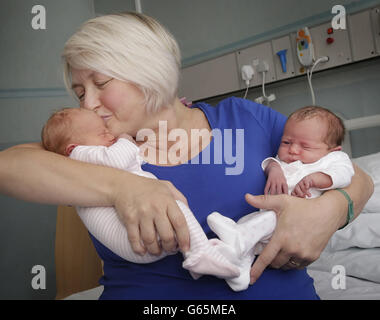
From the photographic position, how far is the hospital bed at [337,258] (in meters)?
1.37

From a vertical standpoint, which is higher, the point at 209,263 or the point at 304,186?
the point at 304,186

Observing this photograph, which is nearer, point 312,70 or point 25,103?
point 312,70

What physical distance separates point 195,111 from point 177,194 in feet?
1.42

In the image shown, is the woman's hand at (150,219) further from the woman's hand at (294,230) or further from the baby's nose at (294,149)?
the baby's nose at (294,149)

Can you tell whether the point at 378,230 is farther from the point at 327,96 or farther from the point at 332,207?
the point at 327,96

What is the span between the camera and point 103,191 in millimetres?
803

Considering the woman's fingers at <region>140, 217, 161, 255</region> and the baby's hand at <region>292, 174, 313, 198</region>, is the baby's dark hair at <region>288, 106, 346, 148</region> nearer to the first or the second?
the baby's hand at <region>292, 174, 313, 198</region>

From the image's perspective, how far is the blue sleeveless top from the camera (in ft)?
2.94

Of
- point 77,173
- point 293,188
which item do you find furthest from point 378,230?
point 77,173

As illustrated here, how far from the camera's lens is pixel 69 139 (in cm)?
97

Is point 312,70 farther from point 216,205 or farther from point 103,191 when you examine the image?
point 103,191

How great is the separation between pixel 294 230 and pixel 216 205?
0.69 ft

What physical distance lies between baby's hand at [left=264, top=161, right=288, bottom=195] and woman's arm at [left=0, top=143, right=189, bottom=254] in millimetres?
313

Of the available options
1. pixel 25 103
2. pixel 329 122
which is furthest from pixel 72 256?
pixel 329 122
